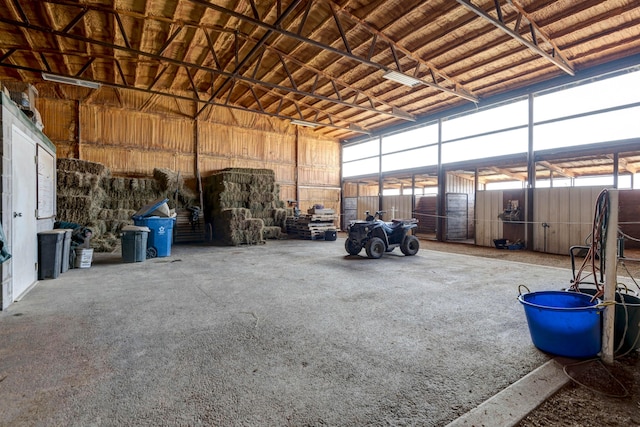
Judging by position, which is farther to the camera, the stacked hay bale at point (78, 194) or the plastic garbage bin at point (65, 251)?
the stacked hay bale at point (78, 194)

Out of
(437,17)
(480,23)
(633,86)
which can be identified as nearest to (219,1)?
(437,17)

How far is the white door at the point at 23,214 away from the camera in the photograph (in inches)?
148

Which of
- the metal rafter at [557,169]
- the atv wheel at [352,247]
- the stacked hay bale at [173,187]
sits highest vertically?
the metal rafter at [557,169]

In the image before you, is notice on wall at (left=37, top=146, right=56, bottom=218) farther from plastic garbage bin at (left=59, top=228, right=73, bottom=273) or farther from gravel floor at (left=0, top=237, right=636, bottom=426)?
gravel floor at (left=0, top=237, right=636, bottom=426)

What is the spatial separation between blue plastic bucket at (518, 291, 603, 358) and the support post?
0.05 m

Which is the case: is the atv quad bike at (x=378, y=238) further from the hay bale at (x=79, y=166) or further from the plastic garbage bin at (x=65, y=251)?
the hay bale at (x=79, y=166)

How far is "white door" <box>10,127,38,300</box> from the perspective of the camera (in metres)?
3.75

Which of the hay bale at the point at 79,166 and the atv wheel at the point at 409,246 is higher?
the hay bale at the point at 79,166

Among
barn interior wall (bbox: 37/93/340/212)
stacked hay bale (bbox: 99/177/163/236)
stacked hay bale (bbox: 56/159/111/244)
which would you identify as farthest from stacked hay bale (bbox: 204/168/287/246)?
stacked hay bale (bbox: 56/159/111/244)

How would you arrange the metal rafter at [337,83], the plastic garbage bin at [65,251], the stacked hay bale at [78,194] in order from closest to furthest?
the plastic garbage bin at [65,251] → the stacked hay bale at [78,194] → the metal rafter at [337,83]

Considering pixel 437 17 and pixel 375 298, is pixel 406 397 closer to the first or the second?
pixel 375 298

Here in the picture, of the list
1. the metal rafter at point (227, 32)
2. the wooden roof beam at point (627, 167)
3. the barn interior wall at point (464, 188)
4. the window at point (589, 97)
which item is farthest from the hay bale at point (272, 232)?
the wooden roof beam at point (627, 167)

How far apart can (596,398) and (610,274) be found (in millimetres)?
875

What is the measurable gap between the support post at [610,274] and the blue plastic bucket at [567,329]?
0.05 m
